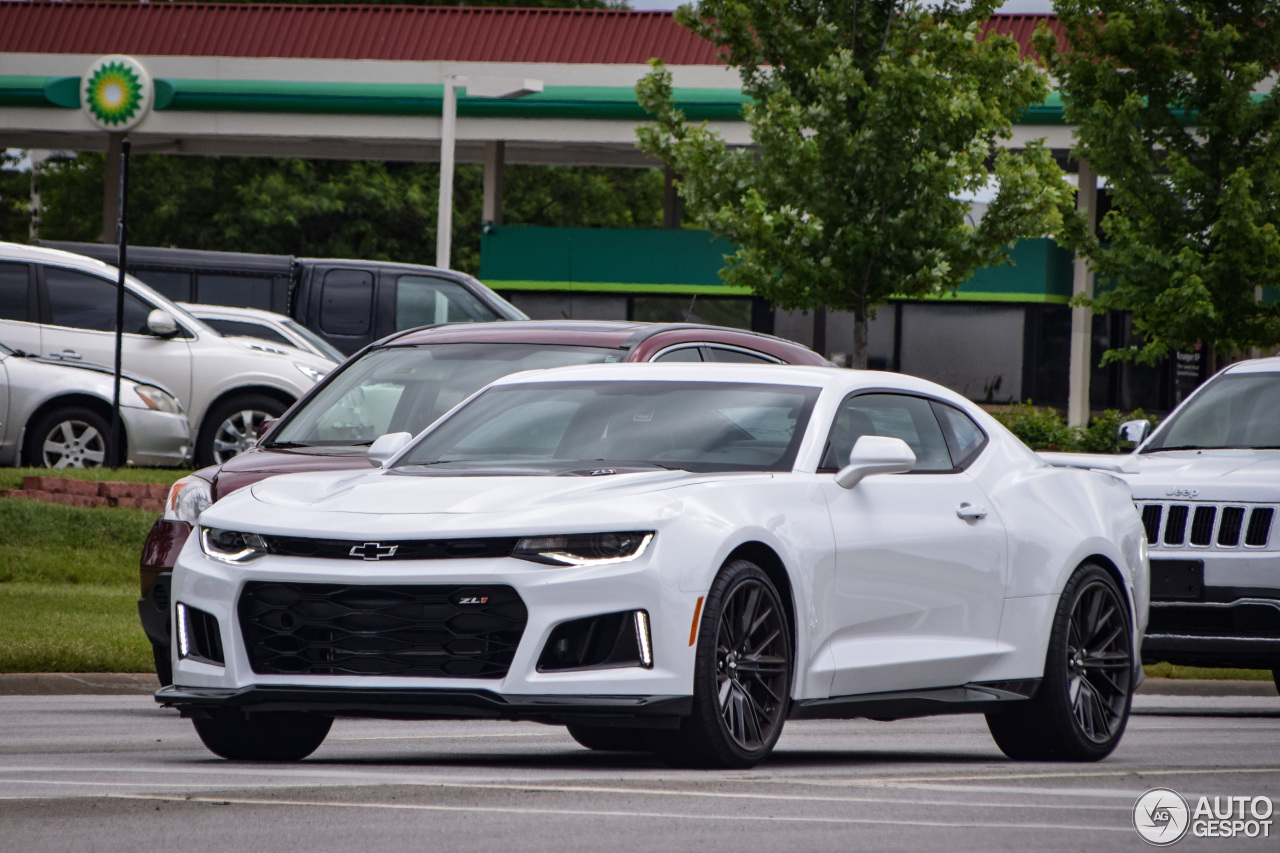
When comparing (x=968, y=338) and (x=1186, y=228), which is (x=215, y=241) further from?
(x=1186, y=228)

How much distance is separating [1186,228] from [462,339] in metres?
14.9

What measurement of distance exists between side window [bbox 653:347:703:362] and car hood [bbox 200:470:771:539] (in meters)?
3.21

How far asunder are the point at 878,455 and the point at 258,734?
2403 millimetres

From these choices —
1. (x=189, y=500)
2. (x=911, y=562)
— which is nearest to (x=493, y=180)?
(x=189, y=500)

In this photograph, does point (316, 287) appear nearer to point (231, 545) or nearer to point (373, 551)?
point (231, 545)

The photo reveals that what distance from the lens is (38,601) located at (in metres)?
14.8

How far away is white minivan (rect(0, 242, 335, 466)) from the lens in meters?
19.5

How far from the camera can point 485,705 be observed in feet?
22.3

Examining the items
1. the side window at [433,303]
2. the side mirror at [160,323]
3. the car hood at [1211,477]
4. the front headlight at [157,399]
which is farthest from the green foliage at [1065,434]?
the car hood at [1211,477]

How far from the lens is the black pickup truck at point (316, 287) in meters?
23.8

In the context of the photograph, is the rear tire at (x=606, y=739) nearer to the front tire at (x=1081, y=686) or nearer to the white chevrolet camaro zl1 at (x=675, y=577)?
the white chevrolet camaro zl1 at (x=675, y=577)

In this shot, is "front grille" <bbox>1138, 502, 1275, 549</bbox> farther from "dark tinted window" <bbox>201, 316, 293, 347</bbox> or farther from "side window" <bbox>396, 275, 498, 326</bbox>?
"dark tinted window" <bbox>201, 316, 293, 347</bbox>

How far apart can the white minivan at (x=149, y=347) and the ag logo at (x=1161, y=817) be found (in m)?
13.3

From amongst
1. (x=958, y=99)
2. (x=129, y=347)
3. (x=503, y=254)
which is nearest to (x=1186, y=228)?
(x=958, y=99)
